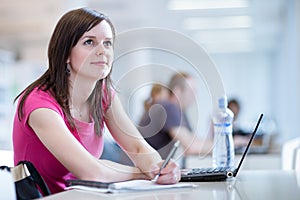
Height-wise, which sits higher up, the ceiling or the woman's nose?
the ceiling

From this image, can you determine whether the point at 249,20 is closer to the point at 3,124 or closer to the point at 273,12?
the point at 273,12

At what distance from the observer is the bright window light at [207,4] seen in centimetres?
612

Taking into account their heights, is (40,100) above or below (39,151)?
above

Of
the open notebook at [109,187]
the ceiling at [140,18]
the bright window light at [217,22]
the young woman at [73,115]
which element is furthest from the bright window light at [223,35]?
the open notebook at [109,187]

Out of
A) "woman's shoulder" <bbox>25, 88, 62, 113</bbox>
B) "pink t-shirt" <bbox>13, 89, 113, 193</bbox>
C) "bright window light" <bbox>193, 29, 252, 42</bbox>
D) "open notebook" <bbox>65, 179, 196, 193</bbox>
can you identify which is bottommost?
"open notebook" <bbox>65, 179, 196, 193</bbox>

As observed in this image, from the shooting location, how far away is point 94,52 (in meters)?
1.33

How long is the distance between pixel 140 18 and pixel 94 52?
5.94m

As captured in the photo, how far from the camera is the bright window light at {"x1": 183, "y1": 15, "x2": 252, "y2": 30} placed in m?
7.39

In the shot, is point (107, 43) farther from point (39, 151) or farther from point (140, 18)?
point (140, 18)

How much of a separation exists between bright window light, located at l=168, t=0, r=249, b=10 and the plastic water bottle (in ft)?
15.1

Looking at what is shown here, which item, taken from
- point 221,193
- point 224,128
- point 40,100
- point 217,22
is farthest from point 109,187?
point 217,22

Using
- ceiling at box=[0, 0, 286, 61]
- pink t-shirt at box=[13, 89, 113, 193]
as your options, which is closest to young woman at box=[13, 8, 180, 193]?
pink t-shirt at box=[13, 89, 113, 193]

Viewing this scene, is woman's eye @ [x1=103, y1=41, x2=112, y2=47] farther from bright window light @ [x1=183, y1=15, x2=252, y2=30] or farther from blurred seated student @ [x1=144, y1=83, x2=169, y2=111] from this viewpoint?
bright window light @ [x1=183, y1=15, x2=252, y2=30]

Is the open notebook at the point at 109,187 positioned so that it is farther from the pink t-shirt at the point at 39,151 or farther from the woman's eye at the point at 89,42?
the woman's eye at the point at 89,42
